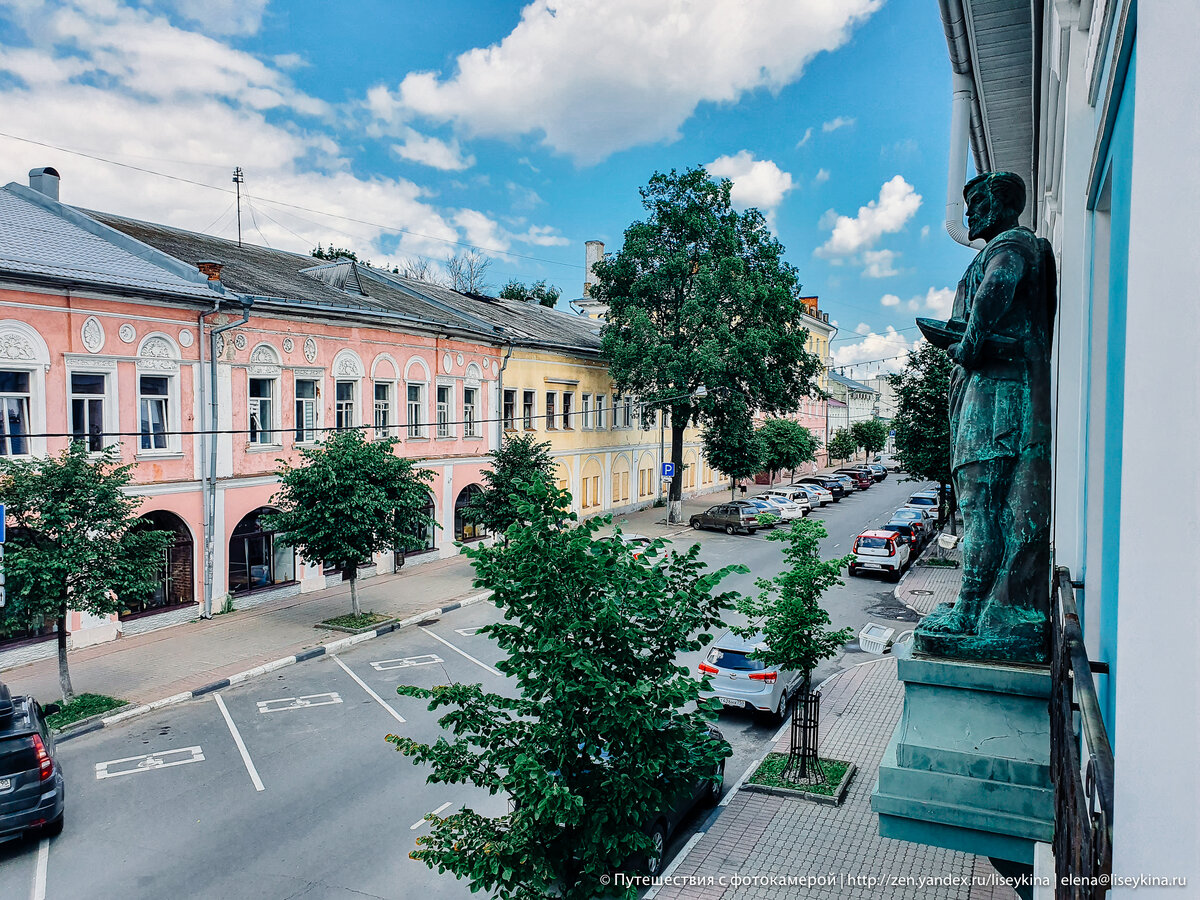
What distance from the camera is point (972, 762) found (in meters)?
4.08

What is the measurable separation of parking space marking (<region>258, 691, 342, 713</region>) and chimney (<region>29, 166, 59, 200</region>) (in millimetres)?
15922

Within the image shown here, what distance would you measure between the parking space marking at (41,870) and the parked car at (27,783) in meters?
0.21

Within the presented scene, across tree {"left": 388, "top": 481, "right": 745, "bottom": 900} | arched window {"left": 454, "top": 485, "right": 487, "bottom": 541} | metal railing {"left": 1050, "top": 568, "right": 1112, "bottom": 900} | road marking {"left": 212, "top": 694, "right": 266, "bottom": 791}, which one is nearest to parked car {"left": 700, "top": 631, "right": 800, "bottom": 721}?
road marking {"left": 212, "top": 694, "right": 266, "bottom": 791}

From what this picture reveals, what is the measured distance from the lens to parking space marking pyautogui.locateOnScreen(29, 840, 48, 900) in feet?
28.8

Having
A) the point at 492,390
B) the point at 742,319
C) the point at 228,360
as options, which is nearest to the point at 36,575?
the point at 228,360

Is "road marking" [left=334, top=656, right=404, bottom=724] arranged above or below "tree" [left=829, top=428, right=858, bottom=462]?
below

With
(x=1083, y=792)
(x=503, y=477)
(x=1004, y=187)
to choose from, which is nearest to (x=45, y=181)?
(x=503, y=477)

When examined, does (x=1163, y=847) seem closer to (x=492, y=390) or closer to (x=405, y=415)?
(x=405, y=415)

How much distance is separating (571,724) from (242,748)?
8986mm

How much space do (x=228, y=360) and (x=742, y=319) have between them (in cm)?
2018

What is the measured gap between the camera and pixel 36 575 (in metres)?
13.0

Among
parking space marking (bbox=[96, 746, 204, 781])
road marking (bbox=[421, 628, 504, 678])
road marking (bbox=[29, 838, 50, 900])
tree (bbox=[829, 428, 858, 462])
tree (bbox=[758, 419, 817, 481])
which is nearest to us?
road marking (bbox=[29, 838, 50, 900])

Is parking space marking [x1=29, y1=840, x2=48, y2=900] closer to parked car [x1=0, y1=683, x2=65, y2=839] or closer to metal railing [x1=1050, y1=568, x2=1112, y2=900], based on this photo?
parked car [x1=0, y1=683, x2=65, y2=839]

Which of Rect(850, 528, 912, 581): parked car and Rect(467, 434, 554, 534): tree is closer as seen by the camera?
Rect(467, 434, 554, 534): tree
